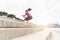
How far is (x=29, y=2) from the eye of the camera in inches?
225

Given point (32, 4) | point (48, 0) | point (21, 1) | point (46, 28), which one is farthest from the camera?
point (46, 28)

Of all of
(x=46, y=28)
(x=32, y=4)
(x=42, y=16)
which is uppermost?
(x=32, y=4)

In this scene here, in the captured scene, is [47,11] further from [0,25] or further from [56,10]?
[0,25]

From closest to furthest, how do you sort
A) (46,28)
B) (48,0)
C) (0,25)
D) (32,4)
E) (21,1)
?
1. (0,25)
2. (21,1)
3. (32,4)
4. (48,0)
5. (46,28)

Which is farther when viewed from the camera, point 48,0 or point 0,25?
point 48,0

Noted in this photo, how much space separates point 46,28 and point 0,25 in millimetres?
4535

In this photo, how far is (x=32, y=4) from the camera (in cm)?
578

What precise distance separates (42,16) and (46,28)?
0.65 meters

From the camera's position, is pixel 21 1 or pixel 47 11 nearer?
pixel 21 1

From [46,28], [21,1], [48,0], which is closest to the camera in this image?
[21,1]

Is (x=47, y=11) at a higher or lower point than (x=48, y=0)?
lower

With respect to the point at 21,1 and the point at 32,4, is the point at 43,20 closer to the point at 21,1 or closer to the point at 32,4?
the point at 32,4

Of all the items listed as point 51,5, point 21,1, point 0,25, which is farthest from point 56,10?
point 0,25

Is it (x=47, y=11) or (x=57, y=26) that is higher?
(x=47, y=11)
